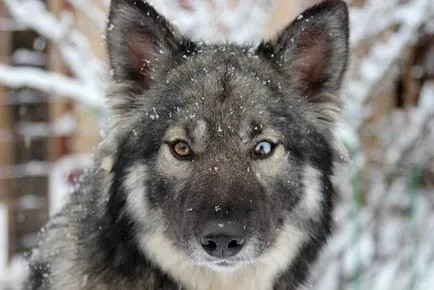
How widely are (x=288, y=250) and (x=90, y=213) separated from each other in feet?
3.24

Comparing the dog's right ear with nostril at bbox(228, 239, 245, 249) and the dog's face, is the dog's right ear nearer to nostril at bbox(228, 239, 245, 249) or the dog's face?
the dog's face

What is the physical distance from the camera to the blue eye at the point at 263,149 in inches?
135

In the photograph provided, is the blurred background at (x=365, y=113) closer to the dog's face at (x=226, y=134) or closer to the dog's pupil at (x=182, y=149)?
the dog's face at (x=226, y=134)

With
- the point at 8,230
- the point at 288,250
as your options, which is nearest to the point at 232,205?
the point at 288,250

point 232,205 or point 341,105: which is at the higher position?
point 341,105

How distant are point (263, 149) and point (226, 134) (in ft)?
0.64

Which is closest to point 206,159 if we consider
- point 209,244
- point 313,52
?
point 209,244

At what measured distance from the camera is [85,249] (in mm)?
3646

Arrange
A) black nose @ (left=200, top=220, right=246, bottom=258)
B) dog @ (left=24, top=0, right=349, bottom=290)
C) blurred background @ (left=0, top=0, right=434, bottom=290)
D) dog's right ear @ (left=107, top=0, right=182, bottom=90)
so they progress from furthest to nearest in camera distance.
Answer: blurred background @ (left=0, top=0, right=434, bottom=290) → dog's right ear @ (left=107, top=0, right=182, bottom=90) → dog @ (left=24, top=0, right=349, bottom=290) → black nose @ (left=200, top=220, right=246, bottom=258)

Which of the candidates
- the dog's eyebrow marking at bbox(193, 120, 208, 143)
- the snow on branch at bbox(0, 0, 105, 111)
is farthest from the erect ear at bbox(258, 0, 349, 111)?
the snow on branch at bbox(0, 0, 105, 111)

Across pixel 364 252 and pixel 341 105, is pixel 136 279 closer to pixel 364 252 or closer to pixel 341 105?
pixel 341 105

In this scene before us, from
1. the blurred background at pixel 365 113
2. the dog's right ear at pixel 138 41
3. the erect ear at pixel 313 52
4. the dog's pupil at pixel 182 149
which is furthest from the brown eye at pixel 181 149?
the blurred background at pixel 365 113

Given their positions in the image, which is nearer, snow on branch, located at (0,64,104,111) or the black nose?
the black nose

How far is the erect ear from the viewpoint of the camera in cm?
365
